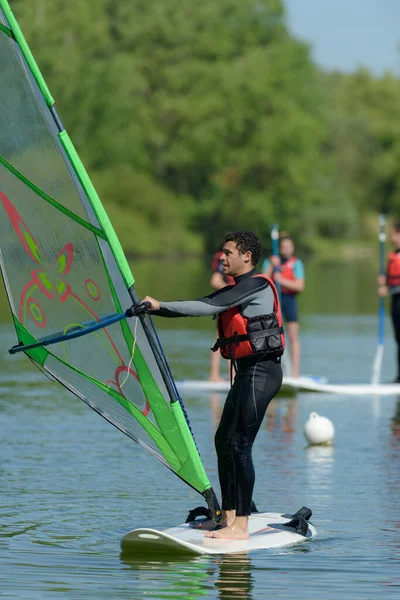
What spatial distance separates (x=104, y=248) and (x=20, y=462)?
142 inches

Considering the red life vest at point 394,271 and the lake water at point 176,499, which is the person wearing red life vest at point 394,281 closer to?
the red life vest at point 394,271

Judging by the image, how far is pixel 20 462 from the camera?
10570 mm

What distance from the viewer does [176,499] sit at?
9.21 m

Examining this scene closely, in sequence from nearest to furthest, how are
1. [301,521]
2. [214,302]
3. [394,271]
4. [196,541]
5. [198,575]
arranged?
[198,575] → [214,302] → [196,541] → [301,521] → [394,271]

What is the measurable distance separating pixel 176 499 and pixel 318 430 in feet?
8.63

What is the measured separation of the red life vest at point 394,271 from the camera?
49.4ft

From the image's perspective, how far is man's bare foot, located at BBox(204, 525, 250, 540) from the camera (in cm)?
761

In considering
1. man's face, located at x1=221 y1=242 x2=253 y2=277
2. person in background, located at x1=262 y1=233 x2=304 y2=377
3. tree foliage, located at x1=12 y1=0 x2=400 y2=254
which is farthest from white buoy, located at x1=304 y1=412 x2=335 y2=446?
tree foliage, located at x1=12 y1=0 x2=400 y2=254

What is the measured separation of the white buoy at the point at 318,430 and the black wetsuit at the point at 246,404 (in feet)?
13.2

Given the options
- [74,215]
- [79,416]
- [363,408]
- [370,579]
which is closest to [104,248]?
[74,215]

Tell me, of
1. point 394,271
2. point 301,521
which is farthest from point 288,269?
point 301,521

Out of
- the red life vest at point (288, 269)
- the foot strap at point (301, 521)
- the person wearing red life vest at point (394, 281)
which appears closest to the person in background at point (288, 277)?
the red life vest at point (288, 269)

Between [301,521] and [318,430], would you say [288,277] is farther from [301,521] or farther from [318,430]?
[301,521]

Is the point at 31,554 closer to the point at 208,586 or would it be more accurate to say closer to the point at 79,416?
the point at 208,586
